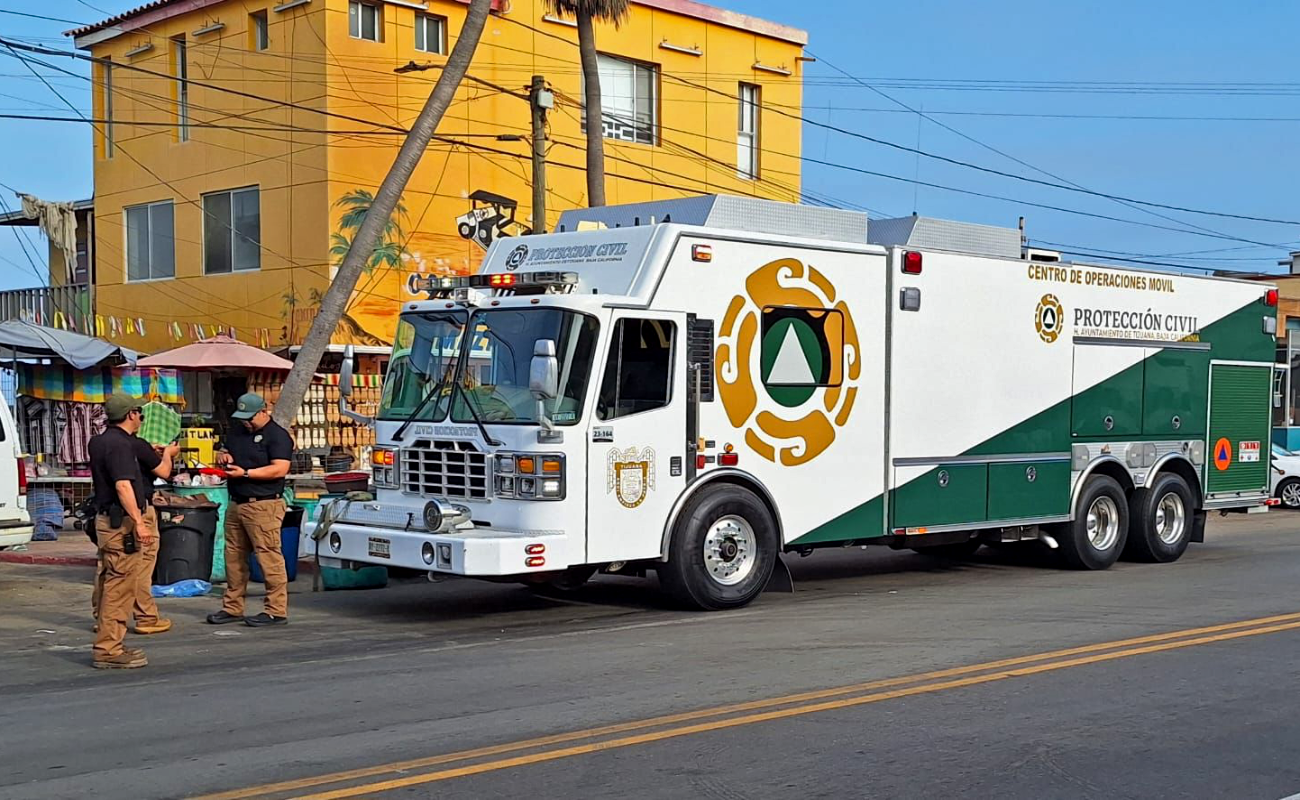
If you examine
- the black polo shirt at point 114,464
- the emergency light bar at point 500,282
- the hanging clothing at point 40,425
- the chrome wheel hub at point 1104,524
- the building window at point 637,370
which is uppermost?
the emergency light bar at point 500,282

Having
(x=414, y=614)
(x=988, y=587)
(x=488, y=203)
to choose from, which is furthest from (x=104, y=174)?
(x=988, y=587)

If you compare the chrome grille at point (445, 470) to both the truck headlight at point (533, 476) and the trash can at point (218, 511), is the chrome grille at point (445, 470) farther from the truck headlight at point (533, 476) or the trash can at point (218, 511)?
the trash can at point (218, 511)

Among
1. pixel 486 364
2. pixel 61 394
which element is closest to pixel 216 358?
pixel 61 394

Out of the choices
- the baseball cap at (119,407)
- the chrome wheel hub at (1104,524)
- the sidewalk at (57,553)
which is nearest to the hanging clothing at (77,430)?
the sidewalk at (57,553)

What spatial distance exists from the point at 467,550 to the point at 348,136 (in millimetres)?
14572

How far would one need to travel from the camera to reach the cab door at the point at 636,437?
415 inches

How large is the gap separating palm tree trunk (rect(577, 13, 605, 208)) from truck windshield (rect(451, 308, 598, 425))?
9180 mm

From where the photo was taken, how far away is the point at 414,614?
11.5m

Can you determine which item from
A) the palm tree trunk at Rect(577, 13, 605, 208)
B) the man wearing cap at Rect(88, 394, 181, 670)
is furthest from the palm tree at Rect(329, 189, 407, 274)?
the man wearing cap at Rect(88, 394, 181, 670)

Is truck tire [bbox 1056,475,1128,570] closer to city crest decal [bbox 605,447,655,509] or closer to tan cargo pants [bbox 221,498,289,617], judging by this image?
city crest decal [bbox 605,447,655,509]

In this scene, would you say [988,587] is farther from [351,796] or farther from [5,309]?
[5,309]

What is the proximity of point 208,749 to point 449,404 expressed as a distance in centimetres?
464

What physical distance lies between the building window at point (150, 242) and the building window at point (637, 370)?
18.1 metres

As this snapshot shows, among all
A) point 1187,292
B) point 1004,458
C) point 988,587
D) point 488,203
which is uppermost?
point 488,203
